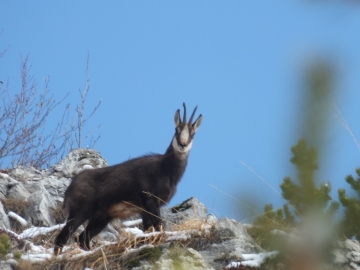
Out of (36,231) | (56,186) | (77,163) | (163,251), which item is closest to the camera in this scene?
(163,251)

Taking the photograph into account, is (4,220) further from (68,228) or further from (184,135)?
(184,135)

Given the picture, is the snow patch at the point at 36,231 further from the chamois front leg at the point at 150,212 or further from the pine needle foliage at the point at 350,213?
the pine needle foliage at the point at 350,213

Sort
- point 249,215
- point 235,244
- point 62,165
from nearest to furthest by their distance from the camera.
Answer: point 249,215 < point 235,244 < point 62,165

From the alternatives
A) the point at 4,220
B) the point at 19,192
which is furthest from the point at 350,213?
the point at 19,192

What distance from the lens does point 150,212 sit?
8734 mm

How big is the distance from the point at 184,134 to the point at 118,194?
1514mm

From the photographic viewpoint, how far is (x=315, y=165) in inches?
57.2

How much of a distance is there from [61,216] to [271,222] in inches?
310

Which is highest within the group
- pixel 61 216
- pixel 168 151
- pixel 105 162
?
pixel 105 162

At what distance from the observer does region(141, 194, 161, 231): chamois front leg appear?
873cm

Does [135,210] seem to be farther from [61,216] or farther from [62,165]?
[62,165]

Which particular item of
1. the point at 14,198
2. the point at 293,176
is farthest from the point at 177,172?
the point at 293,176

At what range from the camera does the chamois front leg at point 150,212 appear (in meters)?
8.73

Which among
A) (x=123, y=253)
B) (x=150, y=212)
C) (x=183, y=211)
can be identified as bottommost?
(x=123, y=253)
